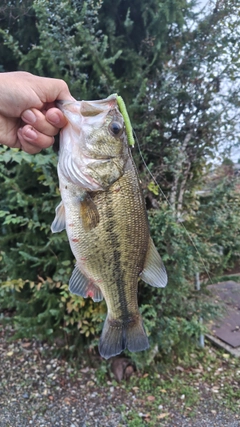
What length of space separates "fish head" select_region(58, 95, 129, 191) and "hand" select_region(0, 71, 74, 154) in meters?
0.08

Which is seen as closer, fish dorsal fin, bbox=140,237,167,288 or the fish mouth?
the fish mouth

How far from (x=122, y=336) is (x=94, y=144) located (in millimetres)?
1054

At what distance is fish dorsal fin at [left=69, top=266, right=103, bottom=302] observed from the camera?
6.00 ft

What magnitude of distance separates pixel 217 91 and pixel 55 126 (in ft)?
8.25

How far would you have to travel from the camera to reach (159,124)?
361 centimetres

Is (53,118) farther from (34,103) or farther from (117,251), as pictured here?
(117,251)

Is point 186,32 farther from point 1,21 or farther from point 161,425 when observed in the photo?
point 161,425

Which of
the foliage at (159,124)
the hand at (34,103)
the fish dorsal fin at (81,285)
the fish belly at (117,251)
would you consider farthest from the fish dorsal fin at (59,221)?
the foliage at (159,124)

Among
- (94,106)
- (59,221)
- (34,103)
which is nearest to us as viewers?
(94,106)

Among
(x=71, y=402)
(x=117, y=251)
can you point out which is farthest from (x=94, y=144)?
(x=71, y=402)

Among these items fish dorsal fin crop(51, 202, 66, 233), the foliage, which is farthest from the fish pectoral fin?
the foliage

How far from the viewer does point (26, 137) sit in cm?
182

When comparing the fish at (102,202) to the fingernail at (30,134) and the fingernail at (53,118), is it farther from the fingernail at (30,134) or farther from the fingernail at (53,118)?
the fingernail at (30,134)

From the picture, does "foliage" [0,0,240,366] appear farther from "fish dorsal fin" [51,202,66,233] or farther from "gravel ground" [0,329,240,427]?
"fish dorsal fin" [51,202,66,233]
